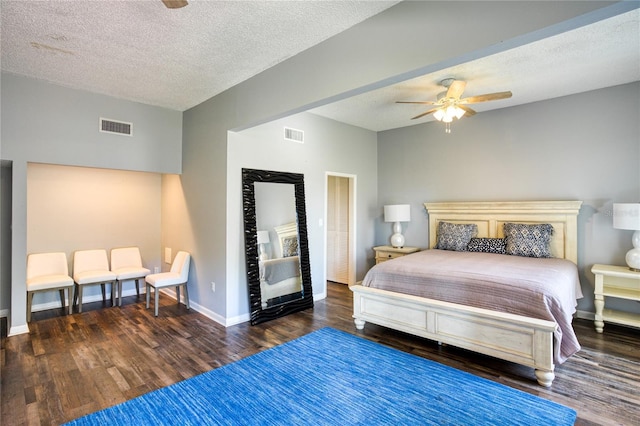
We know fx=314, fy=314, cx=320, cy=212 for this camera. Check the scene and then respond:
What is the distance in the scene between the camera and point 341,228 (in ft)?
19.8

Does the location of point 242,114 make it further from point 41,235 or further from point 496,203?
point 496,203

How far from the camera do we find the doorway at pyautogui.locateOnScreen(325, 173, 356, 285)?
18.7 ft

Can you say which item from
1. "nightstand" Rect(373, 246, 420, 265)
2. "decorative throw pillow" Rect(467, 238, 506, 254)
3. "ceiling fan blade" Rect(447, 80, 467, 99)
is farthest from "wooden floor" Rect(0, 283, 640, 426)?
"ceiling fan blade" Rect(447, 80, 467, 99)

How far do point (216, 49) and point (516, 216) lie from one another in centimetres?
442

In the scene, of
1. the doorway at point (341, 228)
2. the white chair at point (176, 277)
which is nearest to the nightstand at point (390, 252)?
the doorway at point (341, 228)

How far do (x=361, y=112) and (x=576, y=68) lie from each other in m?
2.57

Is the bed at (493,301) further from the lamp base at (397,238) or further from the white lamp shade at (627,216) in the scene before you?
the lamp base at (397,238)

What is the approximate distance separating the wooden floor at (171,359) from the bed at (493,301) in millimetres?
196

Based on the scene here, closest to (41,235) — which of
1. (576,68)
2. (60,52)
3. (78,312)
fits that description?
(78,312)

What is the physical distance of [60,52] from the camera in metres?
2.96

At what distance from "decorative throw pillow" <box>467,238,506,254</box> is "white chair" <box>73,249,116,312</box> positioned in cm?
520

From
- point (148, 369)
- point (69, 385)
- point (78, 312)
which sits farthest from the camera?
point (78, 312)

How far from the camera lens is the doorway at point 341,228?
5.70 meters

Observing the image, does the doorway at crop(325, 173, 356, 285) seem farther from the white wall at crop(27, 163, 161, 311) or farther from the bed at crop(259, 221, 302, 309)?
the white wall at crop(27, 163, 161, 311)
